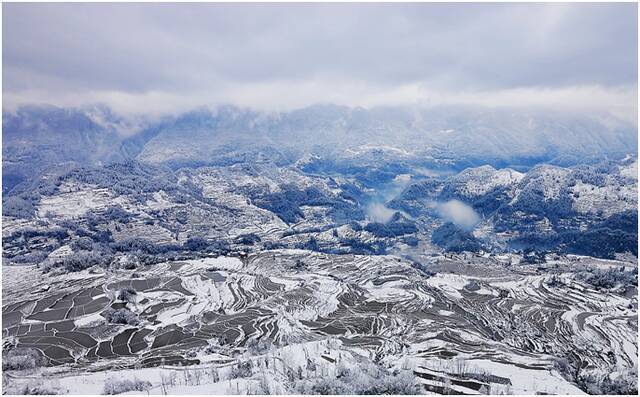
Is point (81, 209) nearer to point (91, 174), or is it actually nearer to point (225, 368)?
point (91, 174)

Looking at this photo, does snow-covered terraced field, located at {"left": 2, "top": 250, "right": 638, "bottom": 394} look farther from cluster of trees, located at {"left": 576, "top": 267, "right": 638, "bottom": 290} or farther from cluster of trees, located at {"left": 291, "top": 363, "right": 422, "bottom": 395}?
cluster of trees, located at {"left": 291, "top": 363, "right": 422, "bottom": 395}

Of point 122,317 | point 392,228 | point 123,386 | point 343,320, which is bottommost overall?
point 343,320

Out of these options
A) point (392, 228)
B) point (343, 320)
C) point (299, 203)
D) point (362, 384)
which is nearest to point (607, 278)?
point (343, 320)

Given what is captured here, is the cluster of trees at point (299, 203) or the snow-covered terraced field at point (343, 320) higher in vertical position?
the cluster of trees at point (299, 203)

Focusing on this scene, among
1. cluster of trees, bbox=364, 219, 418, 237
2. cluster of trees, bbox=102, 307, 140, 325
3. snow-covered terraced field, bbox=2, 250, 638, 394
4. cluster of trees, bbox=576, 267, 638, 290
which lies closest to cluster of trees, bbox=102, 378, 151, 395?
snow-covered terraced field, bbox=2, 250, 638, 394

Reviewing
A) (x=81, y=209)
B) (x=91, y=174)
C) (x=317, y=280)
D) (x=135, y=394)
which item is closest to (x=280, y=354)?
(x=135, y=394)

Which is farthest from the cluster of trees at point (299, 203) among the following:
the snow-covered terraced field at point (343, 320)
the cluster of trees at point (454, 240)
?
the snow-covered terraced field at point (343, 320)

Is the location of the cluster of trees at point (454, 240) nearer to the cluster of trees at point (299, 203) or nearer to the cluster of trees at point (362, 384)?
the cluster of trees at point (299, 203)

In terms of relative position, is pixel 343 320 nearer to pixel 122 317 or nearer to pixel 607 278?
pixel 122 317
